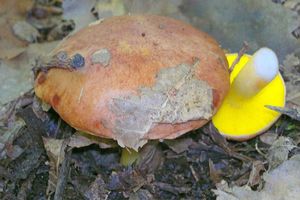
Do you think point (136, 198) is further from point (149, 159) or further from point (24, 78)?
point (24, 78)

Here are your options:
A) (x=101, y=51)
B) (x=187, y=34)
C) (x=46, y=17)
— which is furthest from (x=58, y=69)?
(x=46, y=17)

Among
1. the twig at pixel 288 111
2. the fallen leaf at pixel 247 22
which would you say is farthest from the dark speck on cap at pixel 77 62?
the fallen leaf at pixel 247 22

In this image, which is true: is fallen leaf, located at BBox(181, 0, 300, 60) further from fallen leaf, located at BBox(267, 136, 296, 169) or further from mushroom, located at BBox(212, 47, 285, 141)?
fallen leaf, located at BBox(267, 136, 296, 169)

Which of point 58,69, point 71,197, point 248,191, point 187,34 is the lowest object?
point 71,197

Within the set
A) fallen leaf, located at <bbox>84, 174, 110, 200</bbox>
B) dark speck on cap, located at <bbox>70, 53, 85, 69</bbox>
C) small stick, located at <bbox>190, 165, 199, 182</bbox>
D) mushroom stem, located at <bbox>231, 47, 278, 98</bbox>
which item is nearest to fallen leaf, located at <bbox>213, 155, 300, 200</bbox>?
small stick, located at <bbox>190, 165, 199, 182</bbox>

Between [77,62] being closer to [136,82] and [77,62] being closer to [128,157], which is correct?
[136,82]
